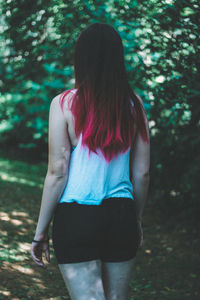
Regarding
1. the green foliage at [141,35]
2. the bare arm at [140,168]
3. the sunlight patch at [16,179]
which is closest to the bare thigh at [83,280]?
the bare arm at [140,168]

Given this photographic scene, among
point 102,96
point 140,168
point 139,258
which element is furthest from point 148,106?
point 102,96

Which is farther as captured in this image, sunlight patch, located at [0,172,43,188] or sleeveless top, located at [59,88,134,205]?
sunlight patch, located at [0,172,43,188]

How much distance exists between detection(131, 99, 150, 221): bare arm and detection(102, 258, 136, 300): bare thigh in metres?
0.33

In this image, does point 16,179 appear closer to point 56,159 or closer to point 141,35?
point 141,35

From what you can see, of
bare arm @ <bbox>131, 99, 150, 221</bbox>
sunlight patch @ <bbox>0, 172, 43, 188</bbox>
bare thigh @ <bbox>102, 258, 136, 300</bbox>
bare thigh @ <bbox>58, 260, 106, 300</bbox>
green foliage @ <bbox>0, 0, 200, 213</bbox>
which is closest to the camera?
bare thigh @ <bbox>58, 260, 106, 300</bbox>

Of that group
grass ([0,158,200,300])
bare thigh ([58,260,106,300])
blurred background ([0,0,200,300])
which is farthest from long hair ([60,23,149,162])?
grass ([0,158,200,300])

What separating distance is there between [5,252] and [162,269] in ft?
6.67

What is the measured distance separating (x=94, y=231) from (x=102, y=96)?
64 cm

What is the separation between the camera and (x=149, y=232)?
6859 mm

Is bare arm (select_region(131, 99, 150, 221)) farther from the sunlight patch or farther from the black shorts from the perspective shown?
the sunlight patch

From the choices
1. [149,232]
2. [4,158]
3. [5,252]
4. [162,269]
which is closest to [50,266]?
[5,252]

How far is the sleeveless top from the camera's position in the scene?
1.93 metres

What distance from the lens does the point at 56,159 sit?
1962 mm

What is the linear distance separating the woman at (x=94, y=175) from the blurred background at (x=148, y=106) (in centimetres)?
151
